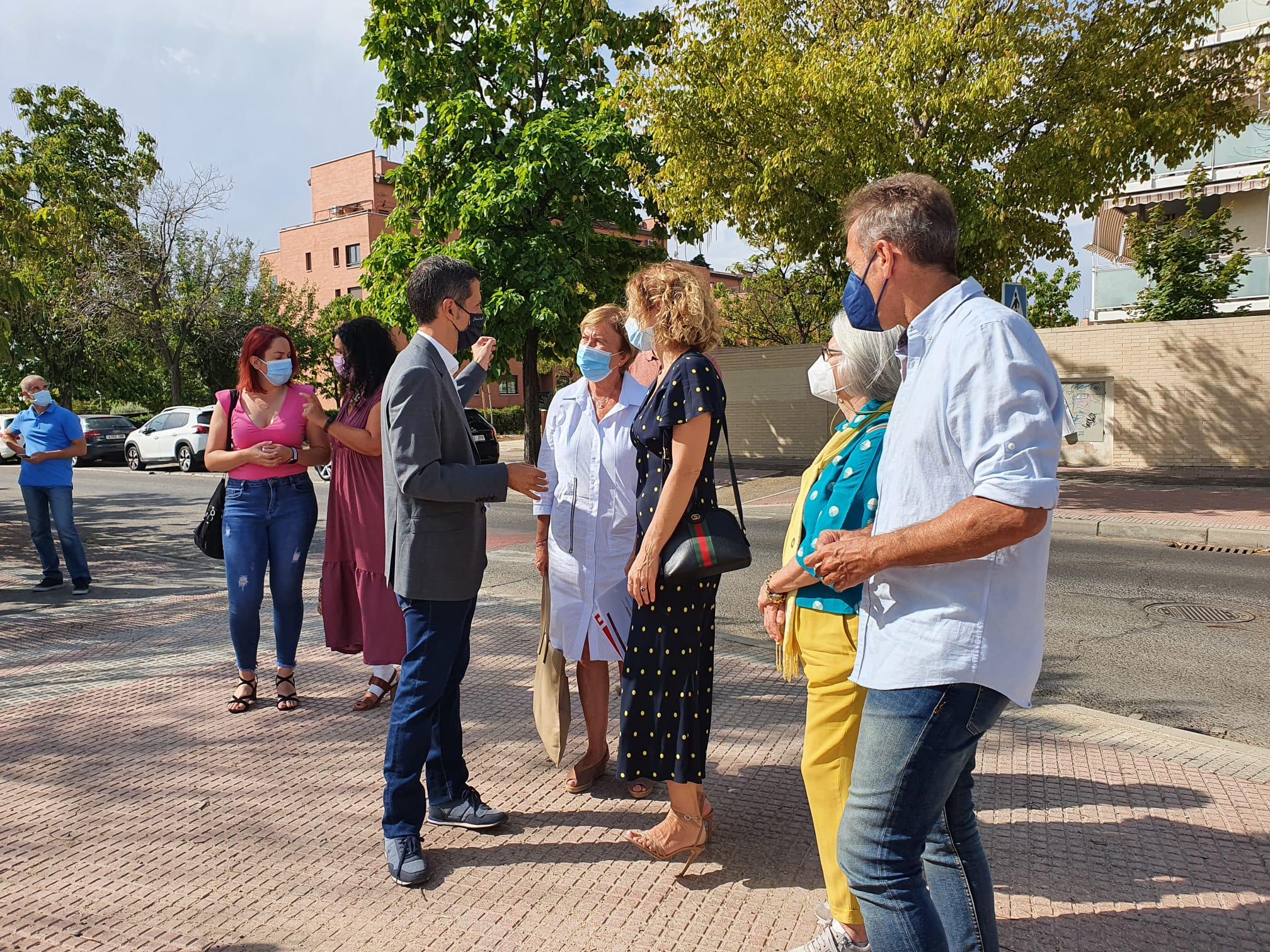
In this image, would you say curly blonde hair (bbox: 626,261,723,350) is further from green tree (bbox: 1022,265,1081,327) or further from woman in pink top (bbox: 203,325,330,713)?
green tree (bbox: 1022,265,1081,327)

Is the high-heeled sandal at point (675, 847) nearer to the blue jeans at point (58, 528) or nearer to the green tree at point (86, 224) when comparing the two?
the blue jeans at point (58, 528)

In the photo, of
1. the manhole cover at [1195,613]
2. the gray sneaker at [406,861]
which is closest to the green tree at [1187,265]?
the manhole cover at [1195,613]

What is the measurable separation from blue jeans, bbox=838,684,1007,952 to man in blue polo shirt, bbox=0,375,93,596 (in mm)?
8038

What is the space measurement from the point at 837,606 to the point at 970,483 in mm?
720

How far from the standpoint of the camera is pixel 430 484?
3117mm

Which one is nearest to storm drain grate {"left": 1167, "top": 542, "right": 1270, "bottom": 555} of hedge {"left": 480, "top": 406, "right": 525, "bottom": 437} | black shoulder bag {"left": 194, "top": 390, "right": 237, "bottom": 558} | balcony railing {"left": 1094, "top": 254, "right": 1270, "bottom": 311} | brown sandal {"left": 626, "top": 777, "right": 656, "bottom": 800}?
brown sandal {"left": 626, "top": 777, "right": 656, "bottom": 800}

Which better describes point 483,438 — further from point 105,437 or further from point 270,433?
point 105,437

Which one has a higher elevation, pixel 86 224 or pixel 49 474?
pixel 86 224

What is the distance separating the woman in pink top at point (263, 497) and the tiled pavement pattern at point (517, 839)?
1.12ft

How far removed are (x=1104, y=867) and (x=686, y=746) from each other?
1.41 m

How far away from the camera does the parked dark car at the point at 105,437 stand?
2572cm

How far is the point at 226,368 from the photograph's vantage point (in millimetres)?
34719

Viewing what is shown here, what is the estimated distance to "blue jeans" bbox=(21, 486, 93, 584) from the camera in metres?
8.16

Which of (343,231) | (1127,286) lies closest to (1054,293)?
(1127,286)
